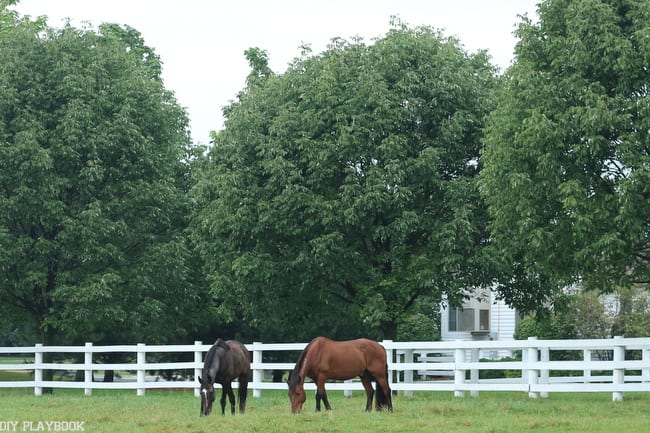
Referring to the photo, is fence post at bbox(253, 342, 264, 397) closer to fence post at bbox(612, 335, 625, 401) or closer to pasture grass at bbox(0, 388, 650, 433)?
pasture grass at bbox(0, 388, 650, 433)

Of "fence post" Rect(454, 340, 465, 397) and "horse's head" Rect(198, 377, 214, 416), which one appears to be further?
"fence post" Rect(454, 340, 465, 397)

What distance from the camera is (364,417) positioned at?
19.0 metres

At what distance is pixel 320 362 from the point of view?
19703 mm

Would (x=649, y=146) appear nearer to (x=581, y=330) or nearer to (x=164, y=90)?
A: (x=164, y=90)

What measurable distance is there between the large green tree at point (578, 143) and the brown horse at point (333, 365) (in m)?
6.92

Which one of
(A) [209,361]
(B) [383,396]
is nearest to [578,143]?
(B) [383,396]

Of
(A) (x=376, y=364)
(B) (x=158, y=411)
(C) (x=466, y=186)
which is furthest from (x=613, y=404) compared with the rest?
(C) (x=466, y=186)

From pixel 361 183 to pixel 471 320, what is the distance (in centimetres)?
3165

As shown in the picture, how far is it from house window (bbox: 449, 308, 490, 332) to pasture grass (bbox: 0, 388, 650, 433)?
124ft

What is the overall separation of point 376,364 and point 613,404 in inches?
201

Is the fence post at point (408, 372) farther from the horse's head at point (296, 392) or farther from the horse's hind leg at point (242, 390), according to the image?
the horse's head at point (296, 392)

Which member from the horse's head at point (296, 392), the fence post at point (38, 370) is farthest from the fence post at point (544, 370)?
the fence post at point (38, 370)

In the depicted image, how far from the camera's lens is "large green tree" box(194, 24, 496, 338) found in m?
31.5

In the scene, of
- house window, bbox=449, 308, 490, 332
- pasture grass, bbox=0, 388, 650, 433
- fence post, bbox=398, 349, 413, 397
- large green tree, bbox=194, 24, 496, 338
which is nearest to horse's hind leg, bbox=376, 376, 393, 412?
pasture grass, bbox=0, 388, 650, 433
